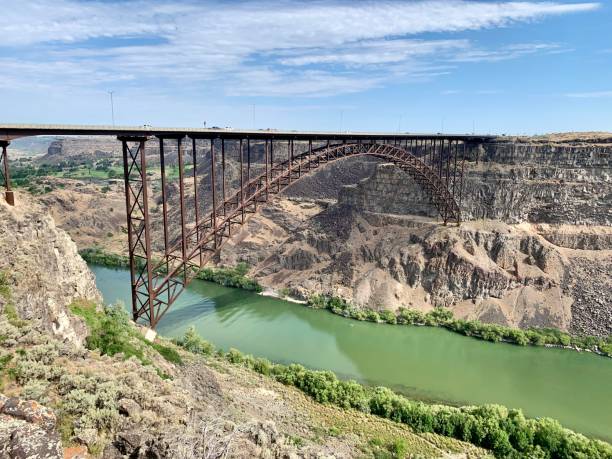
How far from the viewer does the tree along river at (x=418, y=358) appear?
823 inches

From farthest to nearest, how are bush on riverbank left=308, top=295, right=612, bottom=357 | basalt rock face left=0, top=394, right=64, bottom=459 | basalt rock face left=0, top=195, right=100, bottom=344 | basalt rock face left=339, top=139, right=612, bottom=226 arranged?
basalt rock face left=339, top=139, right=612, bottom=226, bush on riverbank left=308, top=295, right=612, bottom=357, basalt rock face left=0, top=195, right=100, bottom=344, basalt rock face left=0, top=394, right=64, bottom=459

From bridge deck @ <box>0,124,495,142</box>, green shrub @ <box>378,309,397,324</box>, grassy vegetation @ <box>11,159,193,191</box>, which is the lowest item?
green shrub @ <box>378,309,397,324</box>

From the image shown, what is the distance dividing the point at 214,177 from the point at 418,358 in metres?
14.7

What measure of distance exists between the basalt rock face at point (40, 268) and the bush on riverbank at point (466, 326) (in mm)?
18686

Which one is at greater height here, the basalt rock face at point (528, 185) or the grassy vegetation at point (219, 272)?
the basalt rock face at point (528, 185)

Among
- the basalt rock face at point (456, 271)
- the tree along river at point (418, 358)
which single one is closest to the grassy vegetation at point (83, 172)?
the basalt rock face at point (456, 271)

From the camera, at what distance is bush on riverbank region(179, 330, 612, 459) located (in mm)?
15297

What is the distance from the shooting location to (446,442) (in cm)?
1563

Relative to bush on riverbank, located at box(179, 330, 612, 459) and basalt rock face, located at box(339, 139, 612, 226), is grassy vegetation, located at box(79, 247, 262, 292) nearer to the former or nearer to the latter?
basalt rock face, located at box(339, 139, 612, 226)

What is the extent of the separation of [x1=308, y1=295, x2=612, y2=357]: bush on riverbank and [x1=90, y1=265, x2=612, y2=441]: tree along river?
1.75 ft

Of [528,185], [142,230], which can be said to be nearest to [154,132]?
[142,230]

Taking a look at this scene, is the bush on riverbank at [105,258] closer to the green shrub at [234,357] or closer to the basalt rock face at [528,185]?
the basalt rock face at [528,185]

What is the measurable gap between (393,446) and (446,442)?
2.25m

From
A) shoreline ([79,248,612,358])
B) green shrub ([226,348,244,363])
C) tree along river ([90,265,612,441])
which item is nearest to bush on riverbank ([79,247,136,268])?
shoreline ([79,248,612,358])
